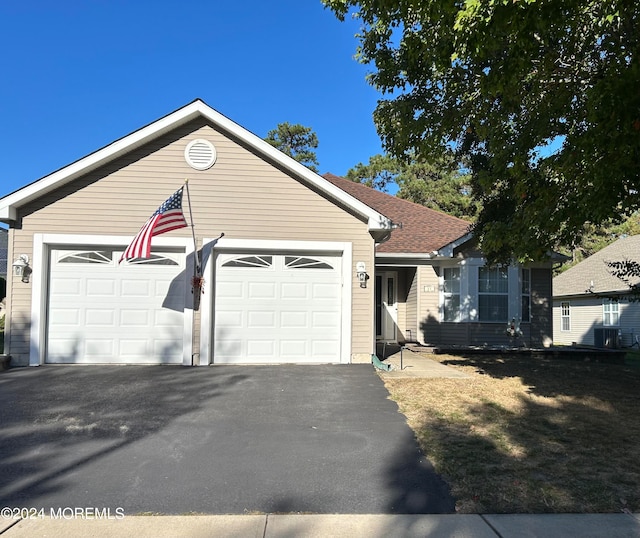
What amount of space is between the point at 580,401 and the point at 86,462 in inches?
271

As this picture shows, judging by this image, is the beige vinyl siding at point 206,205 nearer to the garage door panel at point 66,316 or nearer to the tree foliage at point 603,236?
the garage door panel at point 66,316

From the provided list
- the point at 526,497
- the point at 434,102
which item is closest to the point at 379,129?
the point at 434,102

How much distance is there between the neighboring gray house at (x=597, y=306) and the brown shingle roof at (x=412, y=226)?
25.4 feet

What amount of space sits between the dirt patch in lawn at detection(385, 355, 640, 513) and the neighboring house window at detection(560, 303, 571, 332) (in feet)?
56.5

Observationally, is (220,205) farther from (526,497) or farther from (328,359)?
(526,497)

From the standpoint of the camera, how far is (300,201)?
9.94 m

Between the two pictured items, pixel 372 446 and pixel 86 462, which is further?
pixel 372 446

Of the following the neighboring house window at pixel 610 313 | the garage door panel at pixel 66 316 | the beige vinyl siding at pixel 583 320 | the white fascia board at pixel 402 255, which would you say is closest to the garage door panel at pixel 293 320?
the garage door panel at pixel 66 316

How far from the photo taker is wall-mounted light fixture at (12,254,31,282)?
908cm

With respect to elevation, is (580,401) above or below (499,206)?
below

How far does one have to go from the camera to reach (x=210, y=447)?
5059 mm

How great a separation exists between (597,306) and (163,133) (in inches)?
857

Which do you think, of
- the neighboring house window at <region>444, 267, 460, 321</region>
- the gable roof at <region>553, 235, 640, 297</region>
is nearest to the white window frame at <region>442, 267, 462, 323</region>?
the neighboring house window at <region>444, 267, 460, 321</region>

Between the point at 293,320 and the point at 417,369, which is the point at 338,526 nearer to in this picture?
the point at 417,369
